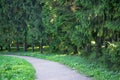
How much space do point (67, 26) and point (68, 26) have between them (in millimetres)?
957

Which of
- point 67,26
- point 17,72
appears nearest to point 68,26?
point 67,26

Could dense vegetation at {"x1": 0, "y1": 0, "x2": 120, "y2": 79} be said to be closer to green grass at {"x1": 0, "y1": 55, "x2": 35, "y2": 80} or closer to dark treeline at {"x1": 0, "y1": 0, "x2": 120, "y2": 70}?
dark treeline at {"x1": 0, "y1": 0, "x2": 120, "y2": 70}

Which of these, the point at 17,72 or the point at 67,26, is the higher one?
the point at 67,26

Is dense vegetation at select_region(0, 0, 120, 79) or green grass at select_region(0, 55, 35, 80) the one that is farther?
green grass at select_region(0, 55, 35, 80)

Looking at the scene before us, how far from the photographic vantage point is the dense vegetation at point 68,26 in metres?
13.3

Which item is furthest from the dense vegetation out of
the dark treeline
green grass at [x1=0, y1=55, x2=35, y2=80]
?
green grass at [x1=0, y1=55, x2=35, y2=80]

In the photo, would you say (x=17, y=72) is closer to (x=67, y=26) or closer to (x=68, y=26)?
(x=68, y=26)

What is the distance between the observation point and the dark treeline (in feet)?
43.4

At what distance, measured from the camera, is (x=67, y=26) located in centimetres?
2541

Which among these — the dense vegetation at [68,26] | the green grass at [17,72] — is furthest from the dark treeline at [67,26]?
the green grass at [17,72]

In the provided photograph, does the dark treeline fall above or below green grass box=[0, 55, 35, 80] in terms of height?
above

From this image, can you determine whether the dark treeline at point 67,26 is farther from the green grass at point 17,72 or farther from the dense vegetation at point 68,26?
the green grass at point 17,72

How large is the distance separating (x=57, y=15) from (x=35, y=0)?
9800 mm

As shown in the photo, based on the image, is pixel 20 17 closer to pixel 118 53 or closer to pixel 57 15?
pixel 57 15
